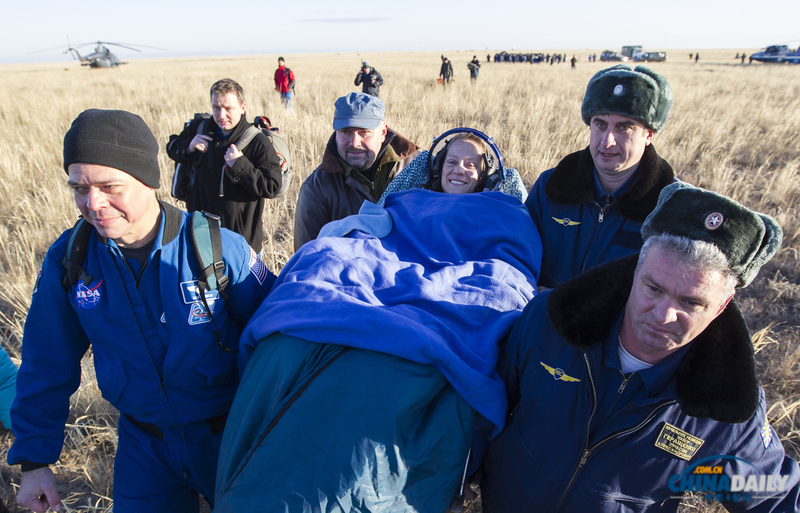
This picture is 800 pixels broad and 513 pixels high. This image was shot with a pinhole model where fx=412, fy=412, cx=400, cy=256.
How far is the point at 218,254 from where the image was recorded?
1.72 meters

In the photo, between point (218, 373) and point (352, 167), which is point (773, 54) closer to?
point (352, 167)

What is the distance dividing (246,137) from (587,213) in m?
2.76

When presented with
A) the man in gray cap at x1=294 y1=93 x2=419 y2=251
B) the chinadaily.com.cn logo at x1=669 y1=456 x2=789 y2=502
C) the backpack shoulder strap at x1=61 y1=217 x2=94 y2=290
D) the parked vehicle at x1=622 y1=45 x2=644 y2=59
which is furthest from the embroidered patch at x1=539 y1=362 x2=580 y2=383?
the parked vehicle at x1=622 y1=45 x2=644 y2=59

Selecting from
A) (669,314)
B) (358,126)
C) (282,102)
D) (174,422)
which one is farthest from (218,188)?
(282,102)

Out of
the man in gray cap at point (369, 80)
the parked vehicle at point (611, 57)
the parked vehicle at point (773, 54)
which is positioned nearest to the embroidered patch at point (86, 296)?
the man in gray cap at point (369, 80)

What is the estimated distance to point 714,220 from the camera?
1.20 meters

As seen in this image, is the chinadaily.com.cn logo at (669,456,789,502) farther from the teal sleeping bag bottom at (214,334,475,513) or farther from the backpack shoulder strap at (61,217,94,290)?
the backpack shoulder strap at (61,217,94,290)

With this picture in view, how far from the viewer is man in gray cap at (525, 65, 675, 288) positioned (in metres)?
2.12

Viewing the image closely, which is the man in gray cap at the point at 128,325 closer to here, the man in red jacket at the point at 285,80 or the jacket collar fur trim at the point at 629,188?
the jacket collar fur trim at the point at 629,188

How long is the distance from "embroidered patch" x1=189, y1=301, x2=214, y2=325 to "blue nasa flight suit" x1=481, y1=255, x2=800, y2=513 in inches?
47.8

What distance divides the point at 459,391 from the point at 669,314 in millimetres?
698

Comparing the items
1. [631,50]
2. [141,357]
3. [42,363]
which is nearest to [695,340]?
[141,357]

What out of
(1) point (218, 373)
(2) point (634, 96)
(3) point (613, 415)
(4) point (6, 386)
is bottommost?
(4) point (6, 386)

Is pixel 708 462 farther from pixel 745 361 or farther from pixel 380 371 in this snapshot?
pixel 380 371
